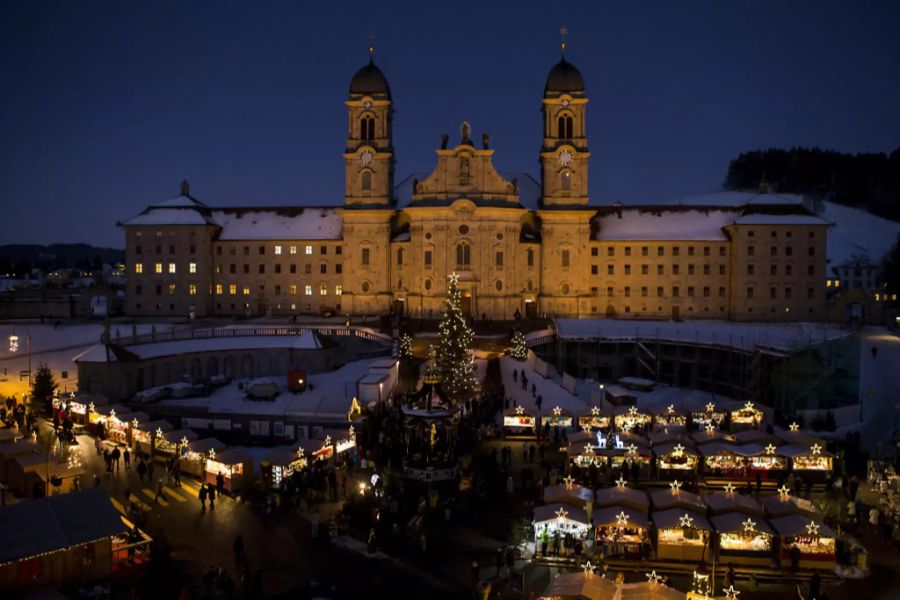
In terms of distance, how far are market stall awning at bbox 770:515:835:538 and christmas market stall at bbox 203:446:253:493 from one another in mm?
19151

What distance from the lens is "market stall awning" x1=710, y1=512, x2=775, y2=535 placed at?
23.6m

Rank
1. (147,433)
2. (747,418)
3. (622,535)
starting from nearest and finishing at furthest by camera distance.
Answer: (622,535), (147,433), (747,418)

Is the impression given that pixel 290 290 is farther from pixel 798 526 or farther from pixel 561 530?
pixel 798 526

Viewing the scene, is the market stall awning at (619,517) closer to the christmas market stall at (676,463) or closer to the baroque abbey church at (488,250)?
the christmas market stall at (676,463)

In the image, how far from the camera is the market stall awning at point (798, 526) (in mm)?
23125

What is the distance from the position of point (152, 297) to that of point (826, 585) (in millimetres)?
69995

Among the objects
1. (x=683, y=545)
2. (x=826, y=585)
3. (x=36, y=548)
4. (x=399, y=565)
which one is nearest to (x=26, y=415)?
(x=36, y=548)

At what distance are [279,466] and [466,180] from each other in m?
45.5

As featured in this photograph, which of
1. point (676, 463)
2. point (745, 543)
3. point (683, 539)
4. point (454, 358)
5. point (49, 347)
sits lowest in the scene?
point (745, 543)

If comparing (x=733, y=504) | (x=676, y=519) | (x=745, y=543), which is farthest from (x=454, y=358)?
(x=745, y=543)

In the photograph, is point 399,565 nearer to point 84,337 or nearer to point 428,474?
point 428,474

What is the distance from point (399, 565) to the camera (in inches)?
915

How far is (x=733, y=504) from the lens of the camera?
81.8ft

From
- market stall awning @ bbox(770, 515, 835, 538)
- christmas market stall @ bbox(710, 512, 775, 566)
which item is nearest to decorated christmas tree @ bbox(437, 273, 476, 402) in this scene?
christmas market stall @ bbox(710, 512, 775, 566)
